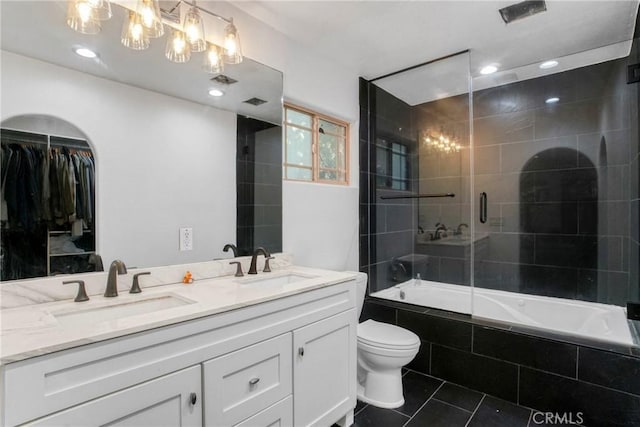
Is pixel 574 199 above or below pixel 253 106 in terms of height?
below

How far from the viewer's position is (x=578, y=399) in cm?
189

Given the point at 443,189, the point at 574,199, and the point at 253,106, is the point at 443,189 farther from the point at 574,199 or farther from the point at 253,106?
the point at 253,106

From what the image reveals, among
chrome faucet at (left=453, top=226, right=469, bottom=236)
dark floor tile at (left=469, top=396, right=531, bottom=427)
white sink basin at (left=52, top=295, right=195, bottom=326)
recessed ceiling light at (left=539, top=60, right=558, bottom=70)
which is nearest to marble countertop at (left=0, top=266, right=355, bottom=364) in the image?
white sink basin at (left=52, top=295, right=195, bottom=326)

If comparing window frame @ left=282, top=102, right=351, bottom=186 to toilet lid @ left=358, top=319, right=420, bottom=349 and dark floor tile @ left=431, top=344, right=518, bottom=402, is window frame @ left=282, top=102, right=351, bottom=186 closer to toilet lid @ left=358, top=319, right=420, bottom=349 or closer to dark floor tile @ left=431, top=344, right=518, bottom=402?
toilet lid @ left=358, top=319, right=420, bottom=349

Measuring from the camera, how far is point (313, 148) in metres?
2.63

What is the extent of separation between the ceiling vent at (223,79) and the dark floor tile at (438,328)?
6.71 feet

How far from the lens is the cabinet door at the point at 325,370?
159 centimetres

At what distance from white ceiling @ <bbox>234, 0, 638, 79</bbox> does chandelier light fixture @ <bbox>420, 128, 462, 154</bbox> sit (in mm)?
745

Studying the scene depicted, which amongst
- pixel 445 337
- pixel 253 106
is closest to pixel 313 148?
pixel 253 106

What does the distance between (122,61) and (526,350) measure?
2752 mm

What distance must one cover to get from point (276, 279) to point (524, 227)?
2.36 m

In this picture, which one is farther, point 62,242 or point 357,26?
point 357,26

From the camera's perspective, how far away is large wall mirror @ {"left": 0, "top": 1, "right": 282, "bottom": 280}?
133cm

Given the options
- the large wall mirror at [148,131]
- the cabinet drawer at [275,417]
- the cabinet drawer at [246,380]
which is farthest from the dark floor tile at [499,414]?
the large wall mirror at [148,131]
